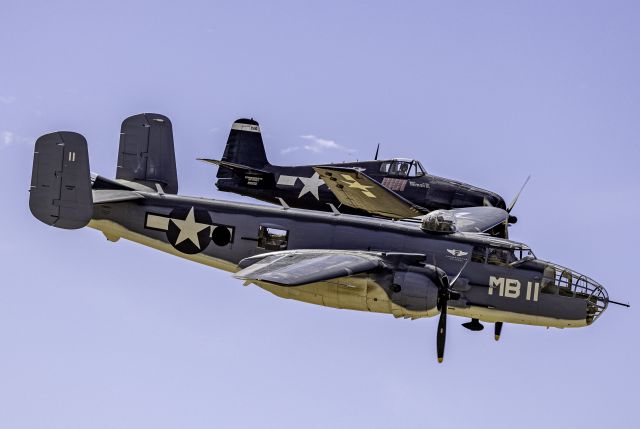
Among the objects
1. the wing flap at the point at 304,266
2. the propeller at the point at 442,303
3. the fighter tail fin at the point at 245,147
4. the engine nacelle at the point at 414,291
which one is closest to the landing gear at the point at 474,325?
the propeller at the point at 442,303

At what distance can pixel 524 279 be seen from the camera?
28984mm

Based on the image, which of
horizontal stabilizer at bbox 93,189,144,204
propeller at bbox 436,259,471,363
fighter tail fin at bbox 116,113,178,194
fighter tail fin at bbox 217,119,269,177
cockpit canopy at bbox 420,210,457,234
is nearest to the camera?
propeller at bbox 436,259,471,363

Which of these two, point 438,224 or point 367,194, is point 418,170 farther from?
point 438,224

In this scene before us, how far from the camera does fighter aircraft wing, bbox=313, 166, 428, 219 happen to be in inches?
1495

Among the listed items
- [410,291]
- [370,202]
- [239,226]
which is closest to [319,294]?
[410,291]

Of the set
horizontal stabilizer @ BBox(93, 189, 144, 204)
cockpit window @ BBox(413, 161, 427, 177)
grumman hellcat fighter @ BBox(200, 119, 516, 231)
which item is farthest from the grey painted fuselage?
cockpit window @ BBox(413, 161, 427, 177)

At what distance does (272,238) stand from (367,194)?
806 centimetres

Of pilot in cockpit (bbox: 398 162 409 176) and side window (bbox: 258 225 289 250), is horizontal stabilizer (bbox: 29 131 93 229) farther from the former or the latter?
pilot in cockpit (bbox: 398 162 409 176)

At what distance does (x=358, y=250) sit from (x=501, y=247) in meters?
3.57

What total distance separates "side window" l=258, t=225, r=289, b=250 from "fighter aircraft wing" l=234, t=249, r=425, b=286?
113 cm

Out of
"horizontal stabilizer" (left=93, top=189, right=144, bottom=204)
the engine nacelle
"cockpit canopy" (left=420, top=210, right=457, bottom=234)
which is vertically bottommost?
the engine nacelle

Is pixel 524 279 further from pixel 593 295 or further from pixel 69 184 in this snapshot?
pixel 69 184

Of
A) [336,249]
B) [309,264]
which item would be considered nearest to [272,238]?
[336,249]

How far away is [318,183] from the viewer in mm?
42062
